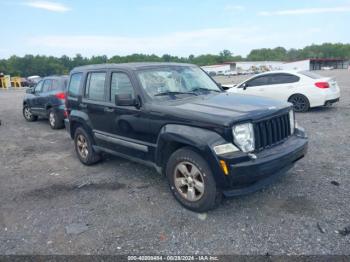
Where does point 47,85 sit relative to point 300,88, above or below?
above

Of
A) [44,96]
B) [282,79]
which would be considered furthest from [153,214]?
[282,79]

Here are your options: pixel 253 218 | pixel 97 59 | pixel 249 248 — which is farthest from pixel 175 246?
pixel 97 59

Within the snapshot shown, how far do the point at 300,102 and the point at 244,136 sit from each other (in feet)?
24.6

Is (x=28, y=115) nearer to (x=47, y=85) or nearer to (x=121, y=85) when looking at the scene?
(x=47, y=85)

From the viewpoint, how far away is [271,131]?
368 cm

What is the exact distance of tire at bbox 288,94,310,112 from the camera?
985 centimetres

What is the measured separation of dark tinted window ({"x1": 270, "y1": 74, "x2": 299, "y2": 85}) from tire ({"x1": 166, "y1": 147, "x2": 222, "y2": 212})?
24.9 feet

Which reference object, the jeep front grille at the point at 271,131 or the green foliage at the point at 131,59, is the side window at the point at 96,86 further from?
the green foliage at the point at 131,59

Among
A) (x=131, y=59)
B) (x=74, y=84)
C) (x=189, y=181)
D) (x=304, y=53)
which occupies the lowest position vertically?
(x=189, y=181)

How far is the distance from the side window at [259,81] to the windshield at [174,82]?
A: 5.87 metres

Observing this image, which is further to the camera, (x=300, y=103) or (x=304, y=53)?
(x=304, y=53)

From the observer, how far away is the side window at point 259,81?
1049 cm

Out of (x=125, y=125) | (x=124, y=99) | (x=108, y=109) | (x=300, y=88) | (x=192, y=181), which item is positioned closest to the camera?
(x=192, y=181)

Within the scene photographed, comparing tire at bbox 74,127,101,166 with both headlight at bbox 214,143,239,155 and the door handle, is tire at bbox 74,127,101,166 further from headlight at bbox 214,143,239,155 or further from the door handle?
headlight at bbox 214,143,239,155
